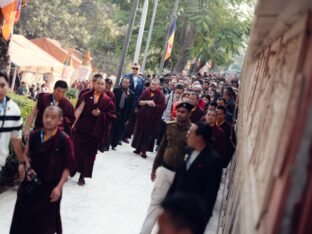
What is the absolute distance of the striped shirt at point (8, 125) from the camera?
5223 millimetres

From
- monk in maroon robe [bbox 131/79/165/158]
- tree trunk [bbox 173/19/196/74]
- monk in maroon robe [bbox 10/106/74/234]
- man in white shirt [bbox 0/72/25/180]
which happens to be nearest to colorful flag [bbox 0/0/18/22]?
man in white shirt [bbox 0/72/25/180]

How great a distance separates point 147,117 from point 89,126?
3.13 meters

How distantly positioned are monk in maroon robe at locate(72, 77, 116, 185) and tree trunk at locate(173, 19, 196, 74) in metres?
21.3

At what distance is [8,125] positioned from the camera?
5258 mm

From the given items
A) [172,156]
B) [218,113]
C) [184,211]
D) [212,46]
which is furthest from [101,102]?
[212,46]

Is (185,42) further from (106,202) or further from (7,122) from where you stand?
(7,122)

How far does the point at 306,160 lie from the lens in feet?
5.81

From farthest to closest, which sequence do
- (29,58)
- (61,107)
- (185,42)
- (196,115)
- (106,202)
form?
(185,42), (29,58), (196,115), (106,202), (61,107)

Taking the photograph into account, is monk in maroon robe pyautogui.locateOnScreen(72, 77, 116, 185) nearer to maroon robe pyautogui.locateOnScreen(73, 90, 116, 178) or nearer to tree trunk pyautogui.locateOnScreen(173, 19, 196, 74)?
maroon robe pyautogui.locateOnScreen(73, 90, 116, 178)

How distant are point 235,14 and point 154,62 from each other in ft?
18.6

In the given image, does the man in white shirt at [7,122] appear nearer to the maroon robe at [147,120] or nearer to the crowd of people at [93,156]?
the crowd of people at [93,156]

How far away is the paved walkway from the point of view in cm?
655

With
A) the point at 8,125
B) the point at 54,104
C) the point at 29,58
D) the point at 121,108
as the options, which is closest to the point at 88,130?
the point at 54,104

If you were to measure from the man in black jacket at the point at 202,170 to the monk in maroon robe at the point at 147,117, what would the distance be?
6.70 metres
